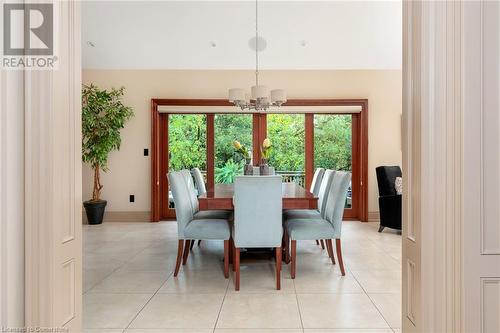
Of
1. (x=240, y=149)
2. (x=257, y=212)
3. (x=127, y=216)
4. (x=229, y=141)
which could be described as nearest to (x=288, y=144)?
(x=229, y=141)

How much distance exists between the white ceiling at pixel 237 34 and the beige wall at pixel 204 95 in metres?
0.16

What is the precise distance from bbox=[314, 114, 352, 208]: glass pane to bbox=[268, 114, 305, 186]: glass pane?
28 centimetres

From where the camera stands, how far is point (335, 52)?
19.3ft

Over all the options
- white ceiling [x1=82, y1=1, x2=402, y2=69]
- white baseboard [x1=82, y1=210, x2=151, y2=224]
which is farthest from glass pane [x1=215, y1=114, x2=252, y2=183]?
white baseboard [x1=82, y1=210, x2=151, y2=224]

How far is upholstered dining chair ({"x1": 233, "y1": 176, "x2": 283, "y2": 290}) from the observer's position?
9.45 feet

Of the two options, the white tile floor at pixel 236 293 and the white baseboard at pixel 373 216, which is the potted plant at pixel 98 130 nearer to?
the white tile floor at pixel 236 293

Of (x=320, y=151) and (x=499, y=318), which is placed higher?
(x=320, y=151)

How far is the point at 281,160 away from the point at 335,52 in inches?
81.8

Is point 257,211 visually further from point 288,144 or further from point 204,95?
point 204,95

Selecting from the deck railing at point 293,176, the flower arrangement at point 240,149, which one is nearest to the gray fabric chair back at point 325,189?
the flower arrangement at point 240,149

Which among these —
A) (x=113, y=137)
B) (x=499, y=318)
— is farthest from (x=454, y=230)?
(x=113, y=137)

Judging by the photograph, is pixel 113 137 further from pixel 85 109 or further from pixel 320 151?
pixel 320 151

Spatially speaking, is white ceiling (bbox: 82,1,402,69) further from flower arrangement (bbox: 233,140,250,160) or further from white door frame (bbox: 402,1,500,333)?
white door frame (bbox: 402,1,500,333)

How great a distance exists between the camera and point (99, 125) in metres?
5.82
